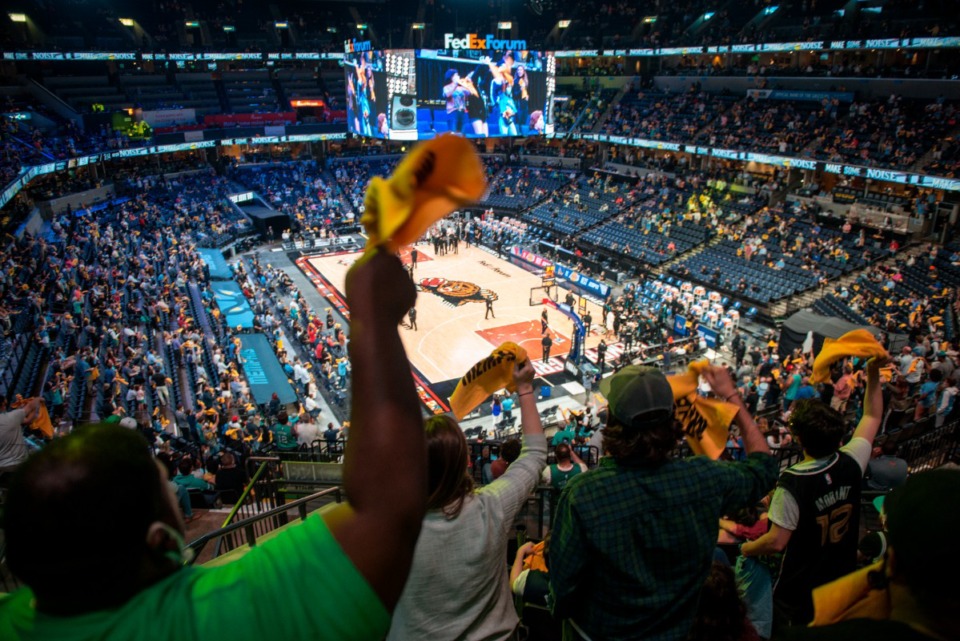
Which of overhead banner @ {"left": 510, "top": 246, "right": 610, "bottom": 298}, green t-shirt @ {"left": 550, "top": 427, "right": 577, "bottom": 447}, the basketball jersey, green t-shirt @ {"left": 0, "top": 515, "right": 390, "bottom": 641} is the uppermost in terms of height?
green t-shirt @ {"left": 0, "top": 515, "right": 390, "bottom": 641}

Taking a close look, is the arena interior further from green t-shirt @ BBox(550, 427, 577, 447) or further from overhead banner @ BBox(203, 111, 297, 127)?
green t-shirt @ BBox(550, 427, 577, 447)

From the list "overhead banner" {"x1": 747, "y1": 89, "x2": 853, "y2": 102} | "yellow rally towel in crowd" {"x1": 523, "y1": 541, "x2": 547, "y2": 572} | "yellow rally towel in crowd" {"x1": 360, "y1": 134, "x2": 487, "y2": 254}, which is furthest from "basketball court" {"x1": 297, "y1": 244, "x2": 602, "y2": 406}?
"overhead banner" {"x1": 747, "y1": 89, "x2": 853, "y2": 102}

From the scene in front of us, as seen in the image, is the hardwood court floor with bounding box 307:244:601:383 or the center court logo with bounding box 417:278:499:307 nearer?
the hardwood court floor with bounding box 307:244:601:383

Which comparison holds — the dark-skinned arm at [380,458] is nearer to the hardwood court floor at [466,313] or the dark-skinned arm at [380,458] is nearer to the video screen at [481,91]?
the hardwood court floor at [466,313]

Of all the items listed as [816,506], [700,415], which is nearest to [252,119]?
[700,415]

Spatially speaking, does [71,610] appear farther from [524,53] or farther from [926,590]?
[524,53]

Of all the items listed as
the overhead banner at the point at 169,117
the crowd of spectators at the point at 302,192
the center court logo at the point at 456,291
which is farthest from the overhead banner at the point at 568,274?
the overhead banner at the point at 169,117

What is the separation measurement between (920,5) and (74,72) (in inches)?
2049

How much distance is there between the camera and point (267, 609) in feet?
3.26

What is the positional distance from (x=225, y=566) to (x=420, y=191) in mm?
719

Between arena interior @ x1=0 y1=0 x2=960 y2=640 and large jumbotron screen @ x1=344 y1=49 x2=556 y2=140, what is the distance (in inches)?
6.5

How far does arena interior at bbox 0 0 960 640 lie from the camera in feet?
8.13

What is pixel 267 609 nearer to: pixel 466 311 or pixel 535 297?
pixel 466 311

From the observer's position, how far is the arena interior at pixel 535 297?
2479 mm
